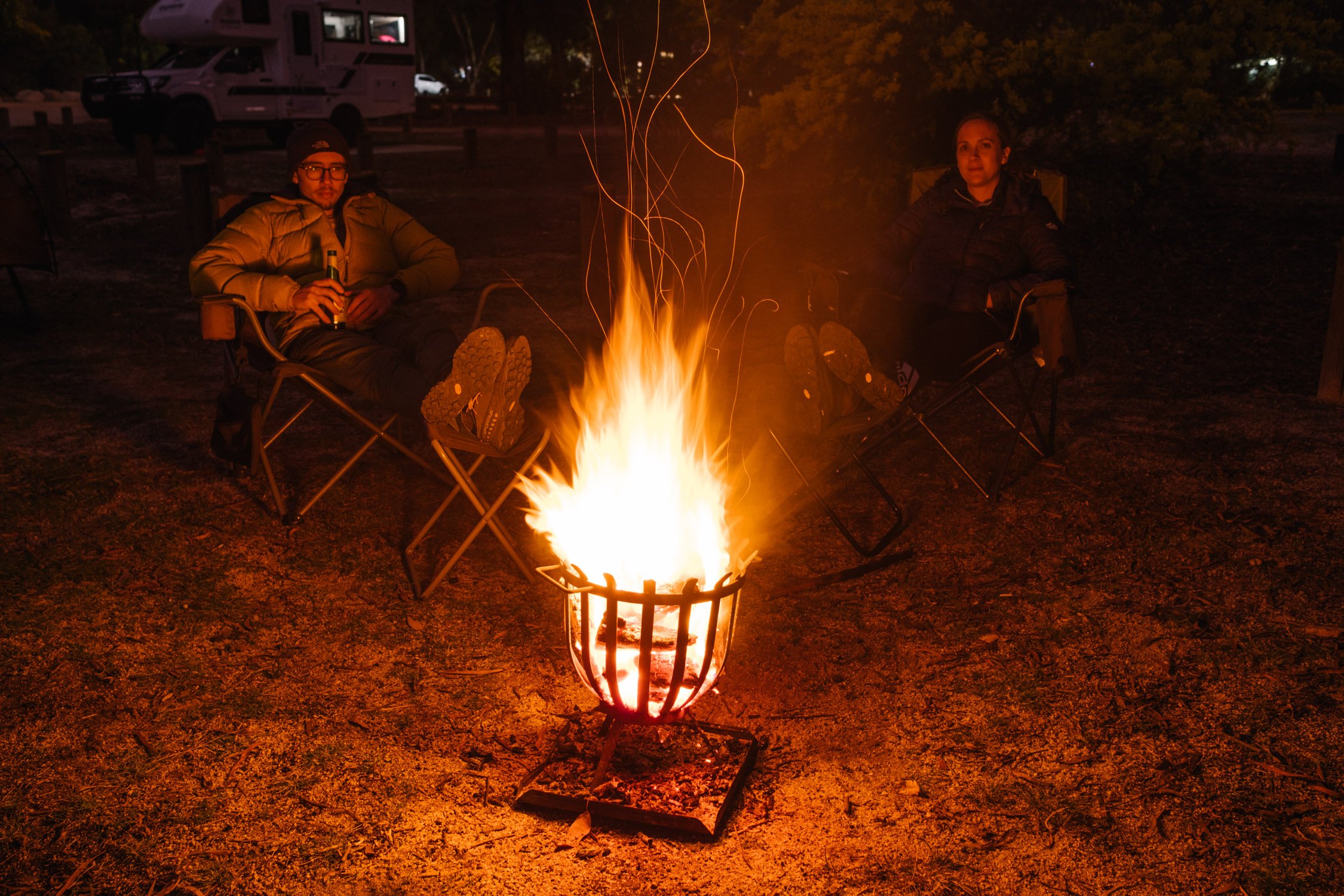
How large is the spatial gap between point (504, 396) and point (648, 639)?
111 cm

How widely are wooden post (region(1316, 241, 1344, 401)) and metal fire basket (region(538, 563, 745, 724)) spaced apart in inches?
155

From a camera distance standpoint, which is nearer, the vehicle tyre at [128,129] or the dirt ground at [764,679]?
the dirt ground at [764,679]

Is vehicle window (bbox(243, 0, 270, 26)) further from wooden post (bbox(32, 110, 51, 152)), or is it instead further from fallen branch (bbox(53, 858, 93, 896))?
fallen branch (bbox(53, 858, 93, 896))

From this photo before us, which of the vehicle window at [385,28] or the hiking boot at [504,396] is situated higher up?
the vehicle window at [385,28]

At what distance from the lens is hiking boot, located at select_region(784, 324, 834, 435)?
3.54 metres

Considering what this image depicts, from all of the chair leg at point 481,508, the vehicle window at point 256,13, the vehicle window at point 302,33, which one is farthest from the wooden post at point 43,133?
the chair leg at point 481,508

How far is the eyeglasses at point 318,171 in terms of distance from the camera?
3.88 m

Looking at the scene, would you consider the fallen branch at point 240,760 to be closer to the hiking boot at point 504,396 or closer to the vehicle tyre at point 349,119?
the hiking boot at point 504,396

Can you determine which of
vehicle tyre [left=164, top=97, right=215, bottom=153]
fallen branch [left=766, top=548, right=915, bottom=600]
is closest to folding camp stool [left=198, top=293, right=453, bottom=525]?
fallen branch [left=766, top=548, right=915, bottom=600]

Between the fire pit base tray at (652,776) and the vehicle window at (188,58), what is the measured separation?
17509mm

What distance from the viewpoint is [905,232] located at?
456 centimetres

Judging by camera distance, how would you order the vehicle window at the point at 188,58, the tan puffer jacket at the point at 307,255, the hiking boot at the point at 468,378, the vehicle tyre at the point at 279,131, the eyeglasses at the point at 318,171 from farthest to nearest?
the vehicle tyre at the point at 279,131 < the vehicle window at the point at 188,58 < the eyeglasses at the point at 318,171 < the tan puffer jacket at the point at 307,255 < the hiking boot at the point at 468,378

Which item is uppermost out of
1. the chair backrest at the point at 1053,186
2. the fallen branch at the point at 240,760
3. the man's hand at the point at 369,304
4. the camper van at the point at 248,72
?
the camper van at the point at 248,72

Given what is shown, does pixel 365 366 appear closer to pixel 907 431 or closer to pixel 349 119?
pixel 907 431
